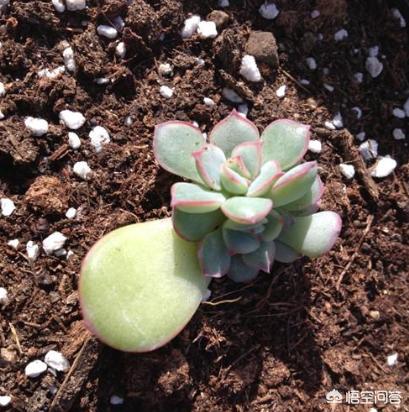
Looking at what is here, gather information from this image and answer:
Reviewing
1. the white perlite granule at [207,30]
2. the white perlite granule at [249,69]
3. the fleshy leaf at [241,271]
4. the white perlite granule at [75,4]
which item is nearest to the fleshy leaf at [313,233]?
the fleshy leaf at [241,271]

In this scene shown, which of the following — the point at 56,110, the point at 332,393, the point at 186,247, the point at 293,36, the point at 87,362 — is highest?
the point at 293,36

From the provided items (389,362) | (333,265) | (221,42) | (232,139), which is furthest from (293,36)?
(389,362)

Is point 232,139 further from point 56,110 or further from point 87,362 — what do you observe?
point 87,362

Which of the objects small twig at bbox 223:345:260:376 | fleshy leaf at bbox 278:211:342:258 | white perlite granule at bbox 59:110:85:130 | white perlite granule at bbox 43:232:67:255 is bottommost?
small twig at bbox 223:345:260:376

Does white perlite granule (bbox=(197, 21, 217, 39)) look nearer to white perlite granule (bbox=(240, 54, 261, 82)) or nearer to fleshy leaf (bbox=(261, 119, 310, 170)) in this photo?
white perlite granule (bbox=(240, 54, 261, 82))

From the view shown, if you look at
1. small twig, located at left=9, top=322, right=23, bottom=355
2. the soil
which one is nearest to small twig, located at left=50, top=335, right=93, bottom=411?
the soil

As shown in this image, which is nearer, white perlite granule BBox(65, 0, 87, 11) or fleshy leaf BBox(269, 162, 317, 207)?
fleshy leaf BBox(269, 162, 317, 207)
